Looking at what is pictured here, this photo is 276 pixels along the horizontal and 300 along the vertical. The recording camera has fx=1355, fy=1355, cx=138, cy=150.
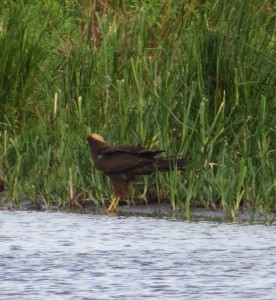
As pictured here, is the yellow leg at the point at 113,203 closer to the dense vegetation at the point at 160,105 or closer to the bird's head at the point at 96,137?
the dense vegetation at the point at 160,105

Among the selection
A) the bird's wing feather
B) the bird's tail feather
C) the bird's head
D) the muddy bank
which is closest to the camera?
the muddy bank

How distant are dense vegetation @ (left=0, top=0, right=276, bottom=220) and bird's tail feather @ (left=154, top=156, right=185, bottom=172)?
86 millimetres

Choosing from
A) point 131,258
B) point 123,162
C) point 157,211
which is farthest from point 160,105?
point 131,258

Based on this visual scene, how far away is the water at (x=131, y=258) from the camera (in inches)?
262

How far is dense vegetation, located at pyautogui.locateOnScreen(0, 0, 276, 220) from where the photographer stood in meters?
9.45

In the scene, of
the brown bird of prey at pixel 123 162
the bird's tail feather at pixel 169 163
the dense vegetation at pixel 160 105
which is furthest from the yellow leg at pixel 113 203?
the bird's tail feather at pixel 169 163

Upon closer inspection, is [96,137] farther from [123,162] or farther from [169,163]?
[169,163]

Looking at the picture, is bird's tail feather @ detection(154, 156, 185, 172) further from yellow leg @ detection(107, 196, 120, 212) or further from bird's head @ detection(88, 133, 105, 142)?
A: bird's head @ detection(88, 133, 105, 142)

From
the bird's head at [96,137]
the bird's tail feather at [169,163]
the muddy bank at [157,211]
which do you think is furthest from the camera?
the bird's head at [96,137]

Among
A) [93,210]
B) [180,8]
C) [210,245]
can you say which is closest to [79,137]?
[93,210]

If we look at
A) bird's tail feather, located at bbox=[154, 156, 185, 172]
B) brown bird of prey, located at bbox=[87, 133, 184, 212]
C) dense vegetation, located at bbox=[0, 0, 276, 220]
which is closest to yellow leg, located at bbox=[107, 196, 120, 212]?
brown bird of prey, located at bbox=[87, 133, 184, 212]

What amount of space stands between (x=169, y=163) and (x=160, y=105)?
0.51 metres

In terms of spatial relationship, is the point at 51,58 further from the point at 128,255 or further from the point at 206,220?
the point at 128,255

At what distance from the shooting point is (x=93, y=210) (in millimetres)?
9938
